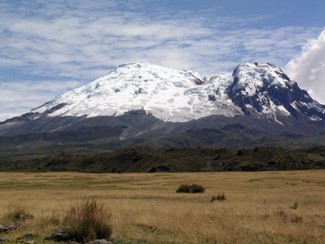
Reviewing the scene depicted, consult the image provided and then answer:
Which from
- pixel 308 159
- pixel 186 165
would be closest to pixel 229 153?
pixel 186 165

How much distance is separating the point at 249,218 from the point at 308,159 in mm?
146974

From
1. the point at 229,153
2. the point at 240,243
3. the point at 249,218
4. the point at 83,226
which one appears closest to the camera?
the point at 240,243

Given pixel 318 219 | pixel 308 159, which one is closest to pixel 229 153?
pixel 308 159

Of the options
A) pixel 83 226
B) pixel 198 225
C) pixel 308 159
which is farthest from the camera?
pixel 308 159

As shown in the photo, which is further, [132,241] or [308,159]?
[308,159]

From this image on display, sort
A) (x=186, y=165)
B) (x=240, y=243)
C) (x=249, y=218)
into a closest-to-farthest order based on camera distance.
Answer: (x=240, y=243) < (x=249, y=218) < (x=186, y=165)

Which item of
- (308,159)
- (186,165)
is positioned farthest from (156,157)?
(308,159)

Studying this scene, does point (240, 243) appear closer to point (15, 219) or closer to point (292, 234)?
point (292, 234)

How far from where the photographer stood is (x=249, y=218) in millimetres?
27859

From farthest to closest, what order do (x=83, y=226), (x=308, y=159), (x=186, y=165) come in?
(x=186, y=165) → (x=308, y=159) → (x=83, y=226)

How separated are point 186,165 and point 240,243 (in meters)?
162

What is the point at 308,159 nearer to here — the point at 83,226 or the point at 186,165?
the point at 186,165

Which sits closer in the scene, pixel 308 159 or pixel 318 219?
pixel 318 219

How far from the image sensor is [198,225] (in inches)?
966
